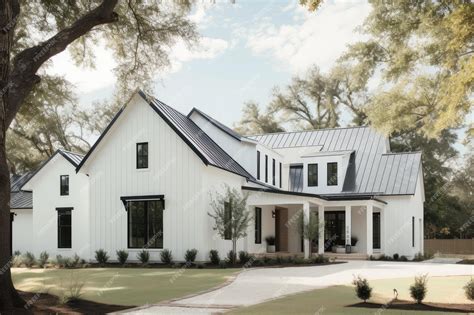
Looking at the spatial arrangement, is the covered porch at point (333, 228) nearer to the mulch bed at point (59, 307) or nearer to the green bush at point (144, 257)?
the green bush at point (144, 257)

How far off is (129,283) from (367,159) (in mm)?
21478

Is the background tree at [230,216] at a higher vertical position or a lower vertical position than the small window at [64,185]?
lower

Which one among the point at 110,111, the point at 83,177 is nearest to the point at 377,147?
the point at 83,177

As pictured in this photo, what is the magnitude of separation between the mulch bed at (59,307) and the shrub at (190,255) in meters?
10.5

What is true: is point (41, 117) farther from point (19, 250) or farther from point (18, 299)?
point (19, 250)

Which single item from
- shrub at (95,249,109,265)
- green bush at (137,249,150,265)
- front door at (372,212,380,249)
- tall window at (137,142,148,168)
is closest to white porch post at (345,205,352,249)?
front door at (372,212,380,249)

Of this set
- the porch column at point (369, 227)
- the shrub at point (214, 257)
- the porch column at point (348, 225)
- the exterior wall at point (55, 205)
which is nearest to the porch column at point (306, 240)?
the porch column at point (348, 225)

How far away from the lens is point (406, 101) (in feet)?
67.6

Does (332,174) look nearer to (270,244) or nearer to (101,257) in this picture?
(270,244)

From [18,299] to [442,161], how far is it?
45799mm

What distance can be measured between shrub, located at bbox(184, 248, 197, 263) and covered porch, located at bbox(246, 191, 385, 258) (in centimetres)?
515

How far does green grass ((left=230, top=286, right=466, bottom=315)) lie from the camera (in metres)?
10.7

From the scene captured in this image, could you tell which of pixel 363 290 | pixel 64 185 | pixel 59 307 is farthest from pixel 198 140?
pixel 363 290

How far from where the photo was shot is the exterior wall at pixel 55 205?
97.4ft
